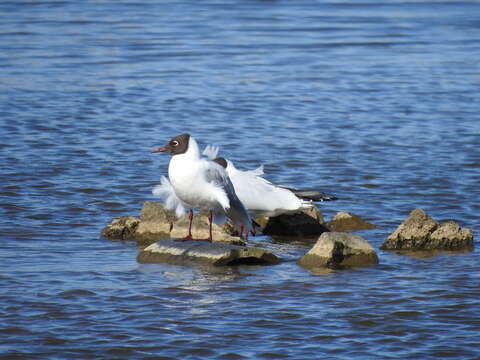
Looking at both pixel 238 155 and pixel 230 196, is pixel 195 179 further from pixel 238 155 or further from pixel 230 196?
pixel 238 155

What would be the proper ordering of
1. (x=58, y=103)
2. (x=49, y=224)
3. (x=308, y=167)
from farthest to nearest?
1. (x=58, y=103)
2. (x=308, y=167)
3. (x=49, y=224)

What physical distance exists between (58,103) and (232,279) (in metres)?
9.12

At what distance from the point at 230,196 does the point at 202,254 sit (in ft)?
2.10

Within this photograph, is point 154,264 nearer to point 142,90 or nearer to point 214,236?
point 214,236

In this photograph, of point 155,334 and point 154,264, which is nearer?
point 155,334

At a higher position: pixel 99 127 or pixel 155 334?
pixel 99 127

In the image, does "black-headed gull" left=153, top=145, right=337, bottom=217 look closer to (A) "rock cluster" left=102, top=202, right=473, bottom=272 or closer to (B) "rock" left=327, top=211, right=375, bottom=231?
(A) "rock cluster" left=102, top=202, right=473, bottom=272

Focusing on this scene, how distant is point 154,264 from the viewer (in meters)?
9.05

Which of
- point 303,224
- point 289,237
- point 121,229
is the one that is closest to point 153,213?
point 121,229

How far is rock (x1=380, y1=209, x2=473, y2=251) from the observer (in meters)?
9.59

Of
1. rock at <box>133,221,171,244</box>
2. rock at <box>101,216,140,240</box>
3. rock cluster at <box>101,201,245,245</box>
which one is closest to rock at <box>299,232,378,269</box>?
rock cluster at <box>101,201,245,245</box>

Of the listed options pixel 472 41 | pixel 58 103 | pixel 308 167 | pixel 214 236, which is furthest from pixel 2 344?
pixel 472 41

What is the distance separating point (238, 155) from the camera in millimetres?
13922

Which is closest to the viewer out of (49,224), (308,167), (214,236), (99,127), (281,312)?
(281,312)
